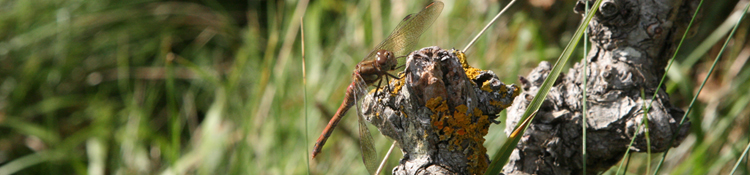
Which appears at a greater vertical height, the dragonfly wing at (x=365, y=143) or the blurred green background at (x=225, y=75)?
the dragonfly wing at (x=365, y=143)

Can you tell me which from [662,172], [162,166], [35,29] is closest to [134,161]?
[162,166]

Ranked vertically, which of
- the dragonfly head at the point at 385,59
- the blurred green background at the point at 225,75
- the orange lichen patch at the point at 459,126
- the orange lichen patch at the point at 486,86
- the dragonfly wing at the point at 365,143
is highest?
the orange lichen patch at the point at 486,86

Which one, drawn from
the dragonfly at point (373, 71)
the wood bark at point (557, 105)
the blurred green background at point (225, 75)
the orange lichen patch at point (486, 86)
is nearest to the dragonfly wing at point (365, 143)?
the dragonfly at point (373, 71)

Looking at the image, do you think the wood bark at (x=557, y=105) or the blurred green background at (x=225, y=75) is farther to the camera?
the blurred green background at (x=225, y=75)

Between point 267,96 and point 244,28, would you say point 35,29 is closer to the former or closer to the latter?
point 244,28

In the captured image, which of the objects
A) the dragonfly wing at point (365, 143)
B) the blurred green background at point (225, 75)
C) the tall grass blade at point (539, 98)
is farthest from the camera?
the blurred green background at point (225, 75)

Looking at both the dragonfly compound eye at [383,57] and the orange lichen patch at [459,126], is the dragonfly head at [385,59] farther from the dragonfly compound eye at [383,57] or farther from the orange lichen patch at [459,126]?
the orange lichen patch at [459,126]

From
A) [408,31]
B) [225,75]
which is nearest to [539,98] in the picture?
[408,31]
